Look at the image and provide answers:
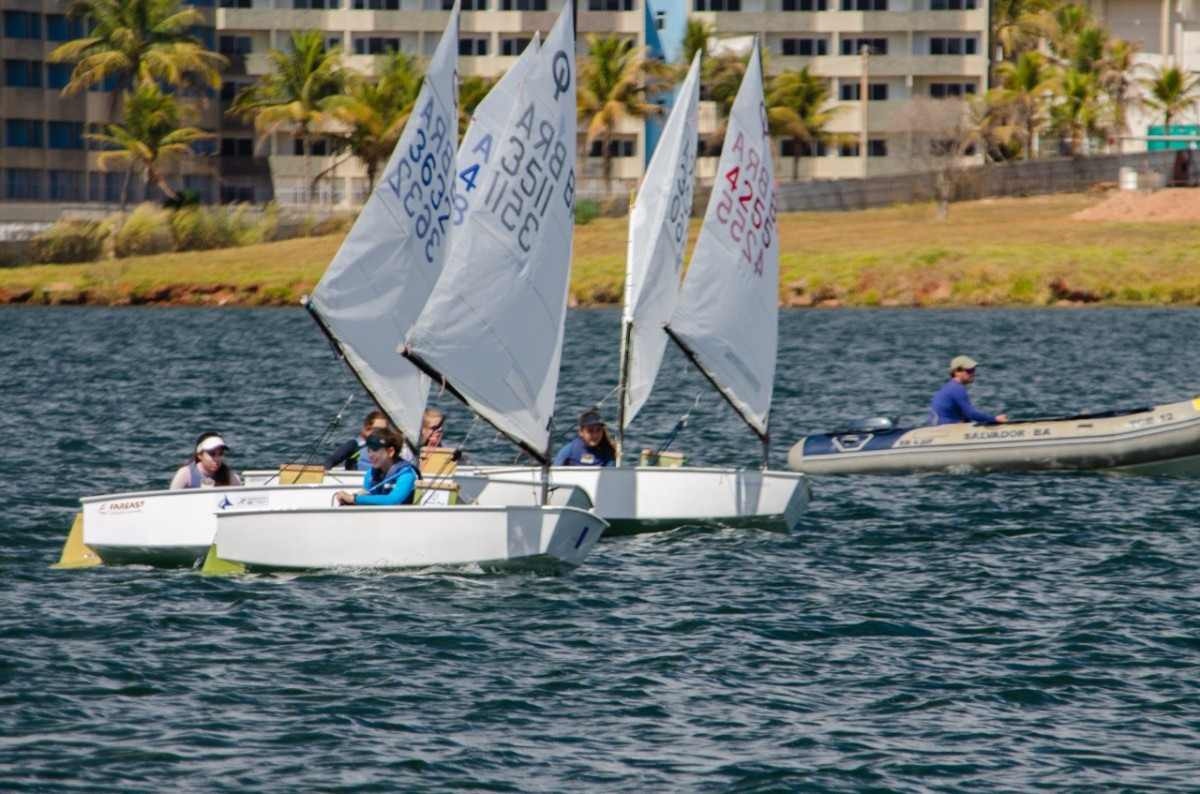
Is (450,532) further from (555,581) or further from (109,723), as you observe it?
(109,723)

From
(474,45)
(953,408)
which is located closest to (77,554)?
(953,408)

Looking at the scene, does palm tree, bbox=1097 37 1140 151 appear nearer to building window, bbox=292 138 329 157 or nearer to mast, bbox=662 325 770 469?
building window, bbox=292 138 329 157

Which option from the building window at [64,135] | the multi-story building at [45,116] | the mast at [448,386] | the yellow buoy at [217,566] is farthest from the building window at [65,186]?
the yellow buoy at [217,566]

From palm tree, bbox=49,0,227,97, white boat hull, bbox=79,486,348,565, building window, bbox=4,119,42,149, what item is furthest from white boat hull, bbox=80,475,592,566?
building window, bbox=4,119,42,149

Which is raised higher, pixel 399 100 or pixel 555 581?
Result: pixel 399 100

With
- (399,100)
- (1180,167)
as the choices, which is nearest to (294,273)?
(399,100)

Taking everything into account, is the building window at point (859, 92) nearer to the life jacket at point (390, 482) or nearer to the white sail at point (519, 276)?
the white sail at point (519, 276)

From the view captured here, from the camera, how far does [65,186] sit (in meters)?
126

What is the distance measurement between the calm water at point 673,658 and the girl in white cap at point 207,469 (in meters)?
1.33

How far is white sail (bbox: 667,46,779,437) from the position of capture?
31828 millimetres

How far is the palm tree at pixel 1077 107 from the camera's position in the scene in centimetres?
12200

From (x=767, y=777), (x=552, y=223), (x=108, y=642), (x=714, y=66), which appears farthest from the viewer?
(x=714, y=66)

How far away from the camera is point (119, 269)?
104m

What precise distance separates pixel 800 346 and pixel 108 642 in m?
53.4
